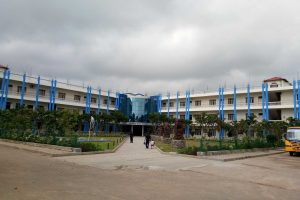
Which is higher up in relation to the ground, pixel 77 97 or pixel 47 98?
pixel 77 97


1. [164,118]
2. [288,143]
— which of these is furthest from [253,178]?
[164,118]

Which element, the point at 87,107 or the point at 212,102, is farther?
the point at 212,102

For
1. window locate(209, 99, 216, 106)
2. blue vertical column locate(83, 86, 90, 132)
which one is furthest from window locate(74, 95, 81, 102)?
window locate(209, 99, 216, 106)

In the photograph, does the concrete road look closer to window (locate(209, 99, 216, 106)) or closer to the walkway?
the walkway

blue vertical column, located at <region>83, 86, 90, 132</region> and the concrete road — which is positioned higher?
blue vertical column, located at <region>83, 86, 90, 132</region>

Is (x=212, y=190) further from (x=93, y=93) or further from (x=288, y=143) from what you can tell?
(x=93, y=93)

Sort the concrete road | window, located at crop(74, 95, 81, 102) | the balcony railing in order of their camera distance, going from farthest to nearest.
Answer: window, located at crop(74, 95, 81, 102) < the balcony railing < the concrete road

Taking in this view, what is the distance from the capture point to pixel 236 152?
21422 millimetres

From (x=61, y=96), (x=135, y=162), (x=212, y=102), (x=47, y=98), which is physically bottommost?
(x=135, y=162)

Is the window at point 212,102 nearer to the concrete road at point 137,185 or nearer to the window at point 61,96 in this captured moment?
the window at point 61,96

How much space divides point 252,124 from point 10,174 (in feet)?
98.1

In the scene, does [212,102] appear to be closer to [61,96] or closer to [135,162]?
[61,96]

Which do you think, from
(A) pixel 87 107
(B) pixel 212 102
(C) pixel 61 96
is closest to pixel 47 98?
(C) pixel 61 96

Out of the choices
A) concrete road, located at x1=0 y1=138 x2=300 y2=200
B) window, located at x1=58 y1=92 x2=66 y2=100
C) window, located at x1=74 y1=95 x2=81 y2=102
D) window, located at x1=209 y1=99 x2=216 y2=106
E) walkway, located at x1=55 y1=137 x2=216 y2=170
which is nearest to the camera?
concrete road, located at x1=0 y1=138 x2=300 y2=200
